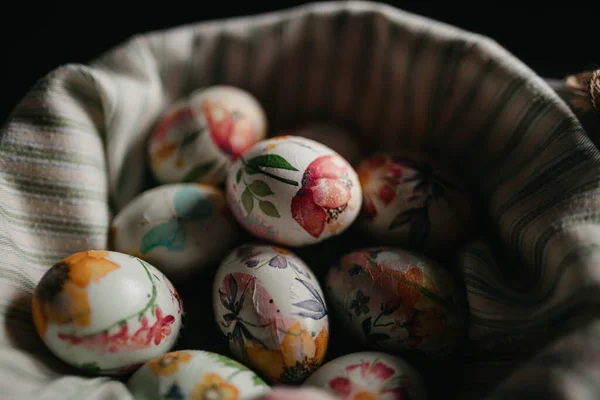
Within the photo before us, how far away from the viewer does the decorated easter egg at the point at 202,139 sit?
0.76 m

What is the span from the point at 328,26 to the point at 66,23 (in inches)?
20.7

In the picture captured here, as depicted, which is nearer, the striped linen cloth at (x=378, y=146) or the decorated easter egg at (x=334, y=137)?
the striped linen cloth at (x=378, y=146)

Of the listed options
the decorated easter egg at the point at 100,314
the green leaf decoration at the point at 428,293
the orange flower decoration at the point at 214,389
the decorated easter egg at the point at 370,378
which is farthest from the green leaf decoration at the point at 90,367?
the green leaf decoration at the point at 428,293

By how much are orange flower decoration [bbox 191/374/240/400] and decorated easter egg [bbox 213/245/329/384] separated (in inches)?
2.5

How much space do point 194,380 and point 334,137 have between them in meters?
0.44

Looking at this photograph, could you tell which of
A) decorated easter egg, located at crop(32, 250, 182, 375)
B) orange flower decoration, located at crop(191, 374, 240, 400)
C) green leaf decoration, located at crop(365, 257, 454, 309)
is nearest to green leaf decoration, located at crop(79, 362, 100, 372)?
decorated easter egg, located at crop(32, 250, 182, 375)

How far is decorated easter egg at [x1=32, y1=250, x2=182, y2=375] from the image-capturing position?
0.54 meters

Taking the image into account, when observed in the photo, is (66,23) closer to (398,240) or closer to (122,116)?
(122,116)

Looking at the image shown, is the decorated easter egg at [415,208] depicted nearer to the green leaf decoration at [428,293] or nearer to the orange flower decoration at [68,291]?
the green leaf decoration at [428,293]

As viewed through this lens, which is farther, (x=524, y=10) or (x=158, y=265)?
(x=524, y=10)

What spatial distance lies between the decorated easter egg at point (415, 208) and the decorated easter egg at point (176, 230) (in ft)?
0.63

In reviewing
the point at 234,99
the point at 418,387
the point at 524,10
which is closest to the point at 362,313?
the point at 418,387

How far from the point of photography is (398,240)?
0.71m

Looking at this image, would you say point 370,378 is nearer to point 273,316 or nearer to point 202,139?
point 273,316
